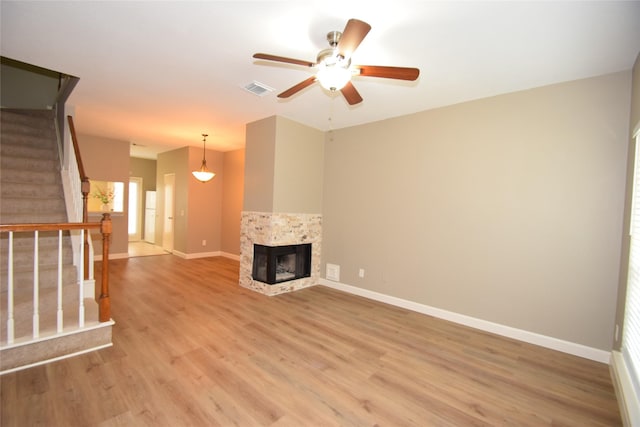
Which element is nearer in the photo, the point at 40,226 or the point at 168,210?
the point at 40,226

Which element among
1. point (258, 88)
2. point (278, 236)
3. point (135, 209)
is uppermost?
point (258, 88)

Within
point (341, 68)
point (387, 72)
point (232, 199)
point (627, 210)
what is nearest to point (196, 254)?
point (232, 199)

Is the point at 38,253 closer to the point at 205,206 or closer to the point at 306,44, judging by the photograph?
the point at 306,44

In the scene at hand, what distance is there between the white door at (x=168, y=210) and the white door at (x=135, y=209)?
5.81ft

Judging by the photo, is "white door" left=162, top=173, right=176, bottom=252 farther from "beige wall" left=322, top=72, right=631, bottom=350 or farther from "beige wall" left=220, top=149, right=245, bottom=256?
"beige wall" left=322, top=72, right=631, bottom=350

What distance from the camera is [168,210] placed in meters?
7.73

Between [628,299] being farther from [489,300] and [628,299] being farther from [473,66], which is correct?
[473,66]

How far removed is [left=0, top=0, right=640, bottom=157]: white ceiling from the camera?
2006 millimetres

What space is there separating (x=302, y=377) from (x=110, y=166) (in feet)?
21.9

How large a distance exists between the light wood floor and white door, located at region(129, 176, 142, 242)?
636 cm

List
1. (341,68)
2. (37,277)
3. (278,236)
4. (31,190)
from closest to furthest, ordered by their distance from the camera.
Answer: (341,68) → (37,277) → (31,190) → (278,236)

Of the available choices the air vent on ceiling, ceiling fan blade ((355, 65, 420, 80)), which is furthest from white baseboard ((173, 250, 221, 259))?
ceiling fan blade ((355, 65, 420, 80))

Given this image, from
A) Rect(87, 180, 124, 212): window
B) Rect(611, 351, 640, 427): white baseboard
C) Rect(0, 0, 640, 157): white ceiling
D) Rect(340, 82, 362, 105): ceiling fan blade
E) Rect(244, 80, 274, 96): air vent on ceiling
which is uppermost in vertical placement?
Rect(0, 0, 640, 157): white ceiling

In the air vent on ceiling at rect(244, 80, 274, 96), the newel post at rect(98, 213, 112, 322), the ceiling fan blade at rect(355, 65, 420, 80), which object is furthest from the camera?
the air vent on ceiling at rect(244, 80, 274, 96)
